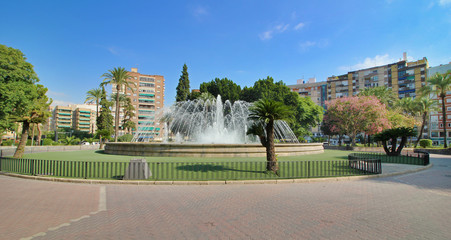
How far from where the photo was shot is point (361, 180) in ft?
34.9

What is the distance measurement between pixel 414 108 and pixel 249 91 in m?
34.9

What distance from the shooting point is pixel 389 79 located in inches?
3137

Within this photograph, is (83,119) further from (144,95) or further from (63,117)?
(144,95)

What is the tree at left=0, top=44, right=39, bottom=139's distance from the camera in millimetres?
26297

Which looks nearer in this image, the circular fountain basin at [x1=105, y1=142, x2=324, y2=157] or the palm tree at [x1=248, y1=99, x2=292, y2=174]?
the palm tree at [x1=248, y1=99, x2=292, y2=174]

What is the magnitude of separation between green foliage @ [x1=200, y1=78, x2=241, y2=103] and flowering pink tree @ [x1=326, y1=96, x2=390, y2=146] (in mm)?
18364

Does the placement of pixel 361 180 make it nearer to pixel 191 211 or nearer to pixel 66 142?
pixel 191 211

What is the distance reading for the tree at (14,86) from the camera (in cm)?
2630

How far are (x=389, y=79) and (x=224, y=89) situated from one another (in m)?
62.7

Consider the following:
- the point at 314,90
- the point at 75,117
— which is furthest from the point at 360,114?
the point at 75,117

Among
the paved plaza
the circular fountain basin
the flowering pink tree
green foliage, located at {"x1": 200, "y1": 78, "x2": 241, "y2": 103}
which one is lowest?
the paved plaza

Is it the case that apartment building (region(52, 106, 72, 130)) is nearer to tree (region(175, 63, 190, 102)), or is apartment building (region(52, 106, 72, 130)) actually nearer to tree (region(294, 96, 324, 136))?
tree (region(175, 63, 190, 102))

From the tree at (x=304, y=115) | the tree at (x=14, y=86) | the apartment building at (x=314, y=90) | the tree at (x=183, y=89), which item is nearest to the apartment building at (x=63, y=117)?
the tree at (x=183, y=89)

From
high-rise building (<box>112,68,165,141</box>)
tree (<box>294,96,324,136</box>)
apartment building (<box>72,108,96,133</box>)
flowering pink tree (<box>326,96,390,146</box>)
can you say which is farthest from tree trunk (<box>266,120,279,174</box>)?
apartment building (<box>72,108,96,133</box>)
